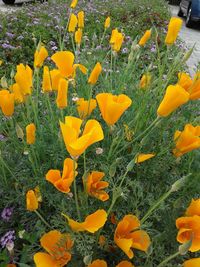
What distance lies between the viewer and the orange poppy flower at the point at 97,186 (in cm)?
161

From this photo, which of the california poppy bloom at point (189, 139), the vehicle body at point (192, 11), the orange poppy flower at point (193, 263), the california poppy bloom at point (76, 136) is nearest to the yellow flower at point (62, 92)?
the california poppy bloom at point (76, 136)

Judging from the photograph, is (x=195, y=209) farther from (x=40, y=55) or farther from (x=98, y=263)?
(x=40, y=55)

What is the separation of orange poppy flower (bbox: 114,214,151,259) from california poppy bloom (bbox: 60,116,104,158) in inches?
14.5

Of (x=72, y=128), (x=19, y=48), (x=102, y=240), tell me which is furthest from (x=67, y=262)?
(x=19, y=48)

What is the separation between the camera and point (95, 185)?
162 centimetres

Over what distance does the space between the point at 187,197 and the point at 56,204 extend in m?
0.56

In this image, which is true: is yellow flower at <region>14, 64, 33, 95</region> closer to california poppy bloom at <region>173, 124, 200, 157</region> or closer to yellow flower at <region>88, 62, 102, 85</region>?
yellow flower at <region>88, 62, 102, 85</region>

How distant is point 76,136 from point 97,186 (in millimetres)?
401

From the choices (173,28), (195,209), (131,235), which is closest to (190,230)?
(195,209)

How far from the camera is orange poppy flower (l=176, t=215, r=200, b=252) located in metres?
1.43

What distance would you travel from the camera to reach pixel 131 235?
1.55 m

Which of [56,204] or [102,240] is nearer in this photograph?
[102,240]

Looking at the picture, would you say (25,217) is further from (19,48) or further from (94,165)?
(19,48)

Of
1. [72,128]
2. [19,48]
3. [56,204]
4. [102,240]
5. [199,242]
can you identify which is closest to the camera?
[72,128]
